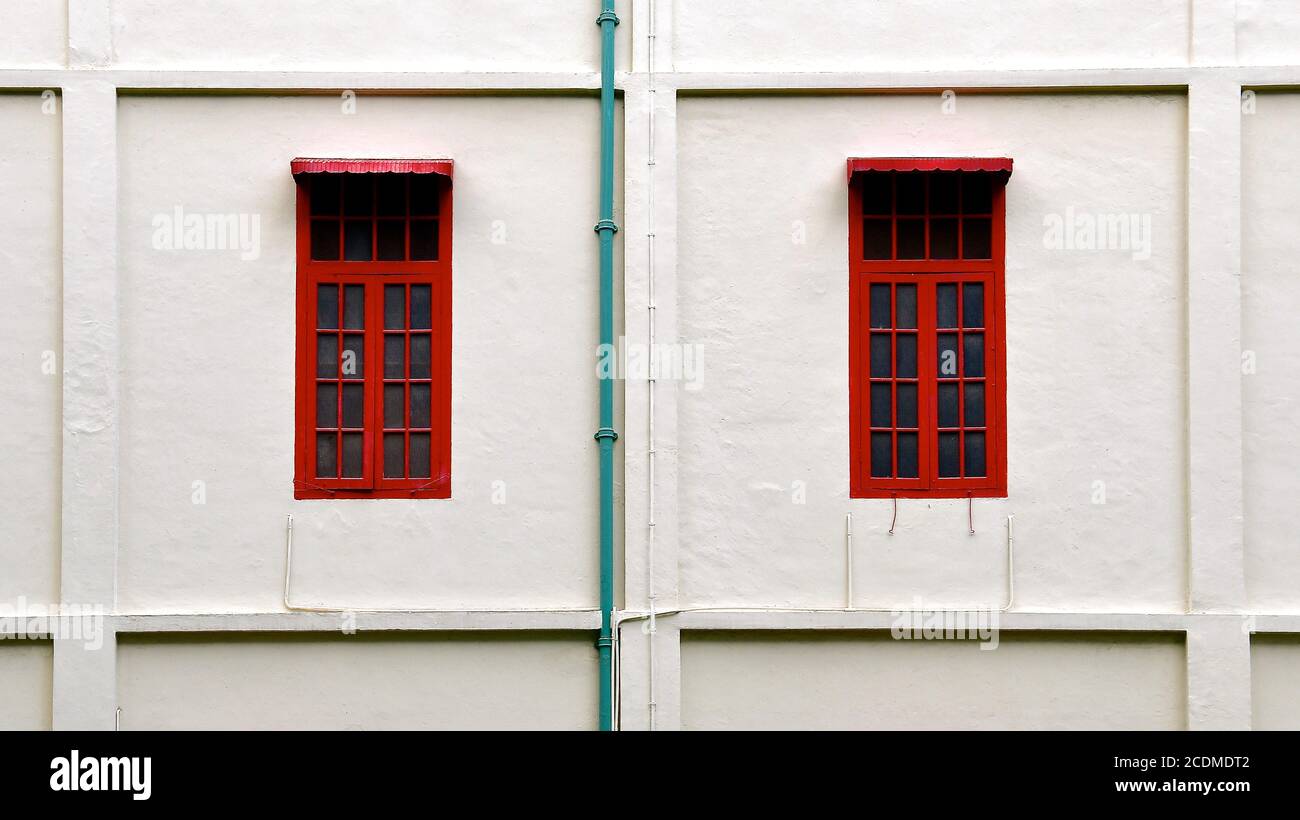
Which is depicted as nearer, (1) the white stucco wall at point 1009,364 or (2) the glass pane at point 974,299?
(1) the white stucco wall at point 1009,364

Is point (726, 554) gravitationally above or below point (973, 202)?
below

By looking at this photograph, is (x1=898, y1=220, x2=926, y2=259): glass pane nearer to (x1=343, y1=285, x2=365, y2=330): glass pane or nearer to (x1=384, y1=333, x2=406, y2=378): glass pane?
(x1=384, y1=333, x2=406, y2=378): glass pane

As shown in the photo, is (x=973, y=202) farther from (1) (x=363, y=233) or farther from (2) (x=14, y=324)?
(2) (x=14, y=324)

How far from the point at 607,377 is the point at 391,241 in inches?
63.1

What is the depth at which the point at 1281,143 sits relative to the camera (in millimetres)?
9195

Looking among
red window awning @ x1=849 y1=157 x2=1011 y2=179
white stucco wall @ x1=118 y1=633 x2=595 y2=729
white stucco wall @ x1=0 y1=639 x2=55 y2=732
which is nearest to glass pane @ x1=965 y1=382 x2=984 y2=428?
red window awning @ x1=849 y1=157 x2=1011 y2=179

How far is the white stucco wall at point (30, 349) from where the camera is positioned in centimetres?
909

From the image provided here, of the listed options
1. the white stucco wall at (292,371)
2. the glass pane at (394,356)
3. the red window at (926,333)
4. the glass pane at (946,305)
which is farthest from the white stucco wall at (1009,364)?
the glass pane at (394,356)

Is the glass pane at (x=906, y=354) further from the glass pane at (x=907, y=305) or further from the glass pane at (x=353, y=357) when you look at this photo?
the glass pane at (x=353, y=357)

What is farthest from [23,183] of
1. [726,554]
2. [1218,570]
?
[1218,570]

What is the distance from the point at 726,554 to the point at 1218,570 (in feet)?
9.61

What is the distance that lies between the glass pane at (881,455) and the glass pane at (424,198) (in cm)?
307
